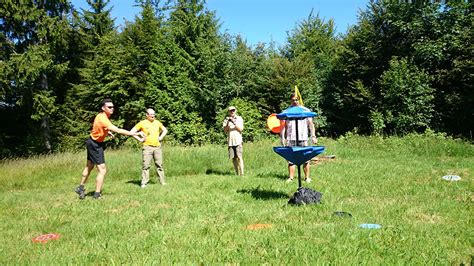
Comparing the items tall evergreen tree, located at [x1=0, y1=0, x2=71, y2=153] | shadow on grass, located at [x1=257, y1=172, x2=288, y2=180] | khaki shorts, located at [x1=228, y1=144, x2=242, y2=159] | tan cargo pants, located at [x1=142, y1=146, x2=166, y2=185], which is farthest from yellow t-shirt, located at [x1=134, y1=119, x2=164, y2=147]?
tall evergreen tree, located at [x1=0, y1=0, x2=71, y2=153]

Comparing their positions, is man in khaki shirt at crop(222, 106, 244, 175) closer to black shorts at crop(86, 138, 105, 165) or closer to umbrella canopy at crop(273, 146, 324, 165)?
black shorts at crop(86, 138, 105, 165)

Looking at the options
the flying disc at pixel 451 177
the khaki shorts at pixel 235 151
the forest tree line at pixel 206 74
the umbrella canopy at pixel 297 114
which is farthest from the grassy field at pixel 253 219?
the forest tree line at pixel 206 74

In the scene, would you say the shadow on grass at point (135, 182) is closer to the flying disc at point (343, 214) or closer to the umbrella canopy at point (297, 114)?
the umbrella canopy at point (297, 114)

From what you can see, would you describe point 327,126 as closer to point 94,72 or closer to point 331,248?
point 94,72

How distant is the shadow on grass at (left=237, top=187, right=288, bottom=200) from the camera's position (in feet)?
24.9

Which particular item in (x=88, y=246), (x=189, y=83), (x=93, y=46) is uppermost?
(x=93, y=46)

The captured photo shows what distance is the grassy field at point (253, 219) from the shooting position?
14.4ft

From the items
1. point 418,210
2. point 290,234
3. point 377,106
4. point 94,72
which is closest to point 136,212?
point 290,234

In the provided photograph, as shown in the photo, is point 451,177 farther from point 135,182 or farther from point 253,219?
point 135,182

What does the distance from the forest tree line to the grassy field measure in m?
9.44

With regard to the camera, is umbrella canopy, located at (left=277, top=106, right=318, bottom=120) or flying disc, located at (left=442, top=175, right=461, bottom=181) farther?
flying disc, located at (left=442, top=175, right=461, bottom=181)

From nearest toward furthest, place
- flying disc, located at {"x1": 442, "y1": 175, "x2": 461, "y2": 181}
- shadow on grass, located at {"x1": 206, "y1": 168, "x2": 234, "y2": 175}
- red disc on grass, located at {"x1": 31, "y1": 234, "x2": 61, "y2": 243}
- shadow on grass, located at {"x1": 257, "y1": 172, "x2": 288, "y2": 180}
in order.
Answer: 1. red disc on grass, located at {"x1": 31, "y1": 234, "x2": 61, "y2": 243}
2. flying disc, located at {"x1": 442, "y1": 175, "x2": 461, "y2": 181}
3. shadow on grass, located at {"x1": 257, "y1": 172, "x2": 288, "y2": 180}
4. shadow on grass, located at {"x1": 206, "y1": 168, "x2": 234, "y2": 175}

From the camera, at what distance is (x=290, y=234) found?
5035 mm

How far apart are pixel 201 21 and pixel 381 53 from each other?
11.4 m
